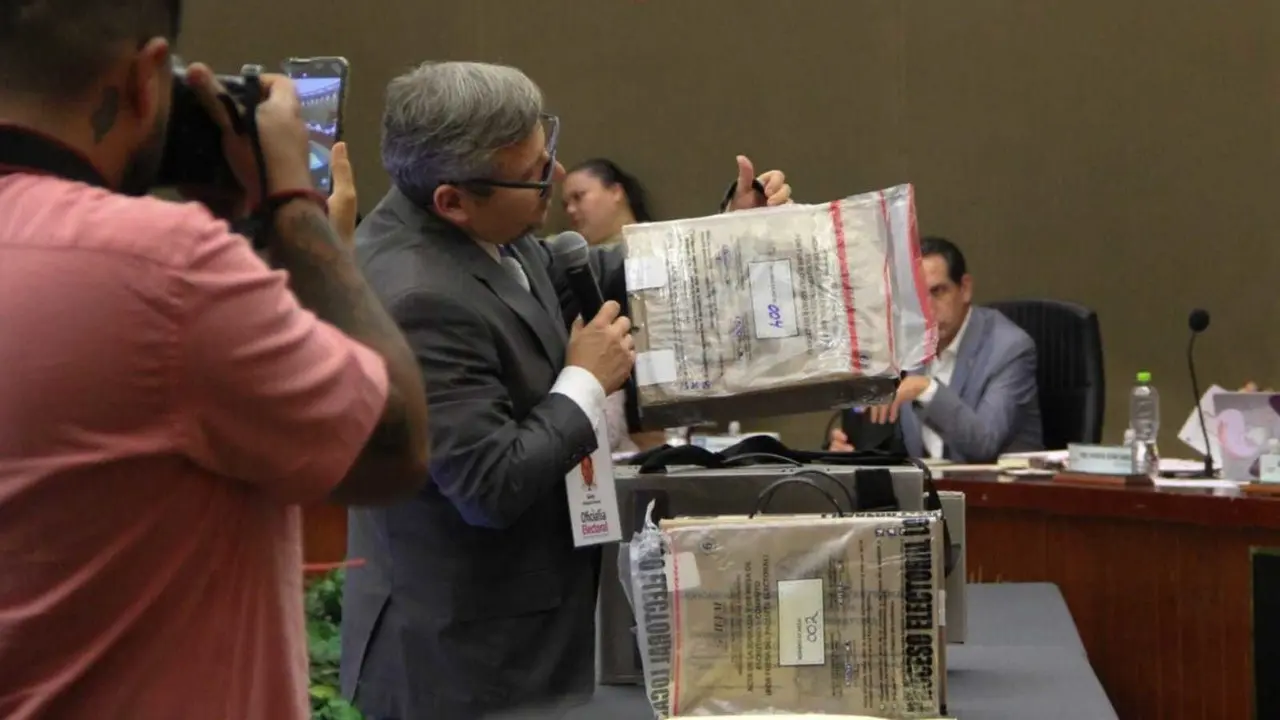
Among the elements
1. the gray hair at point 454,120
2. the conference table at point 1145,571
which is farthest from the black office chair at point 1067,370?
the gray hair at point 454,120

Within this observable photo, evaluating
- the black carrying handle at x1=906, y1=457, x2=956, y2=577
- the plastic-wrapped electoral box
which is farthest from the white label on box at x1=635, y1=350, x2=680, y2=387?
the black carrying handle at x1=906, y1=457, x2=956, y2=577

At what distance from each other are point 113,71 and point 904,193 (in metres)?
1.14

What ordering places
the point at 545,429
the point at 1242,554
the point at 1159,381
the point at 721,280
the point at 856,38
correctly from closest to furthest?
the point at 545,429 < the point at 721,280 < the point at 1242,554 < the point at 1159,381 < the point at 856,38

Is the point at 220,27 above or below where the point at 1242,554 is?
above

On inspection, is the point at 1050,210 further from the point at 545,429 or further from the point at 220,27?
the point at 545,429

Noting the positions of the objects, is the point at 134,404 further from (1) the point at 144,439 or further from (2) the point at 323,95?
(2) the point at 323,95

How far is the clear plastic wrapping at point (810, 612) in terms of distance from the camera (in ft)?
5.06

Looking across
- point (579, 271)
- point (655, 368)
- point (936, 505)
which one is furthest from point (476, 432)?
point (936, 505)

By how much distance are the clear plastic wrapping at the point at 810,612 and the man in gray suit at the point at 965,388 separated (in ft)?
6.96

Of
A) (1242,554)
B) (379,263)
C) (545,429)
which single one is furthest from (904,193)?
(1242,554)

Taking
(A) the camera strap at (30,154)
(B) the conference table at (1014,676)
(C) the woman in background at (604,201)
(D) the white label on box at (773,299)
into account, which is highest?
(C) the woman in background at (604,201)

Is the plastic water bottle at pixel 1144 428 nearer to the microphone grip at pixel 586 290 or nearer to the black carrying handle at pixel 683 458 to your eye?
the black carrying handle at pixel 683 458

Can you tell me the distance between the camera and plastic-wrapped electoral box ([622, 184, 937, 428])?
1.70 m

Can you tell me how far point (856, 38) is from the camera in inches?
220
